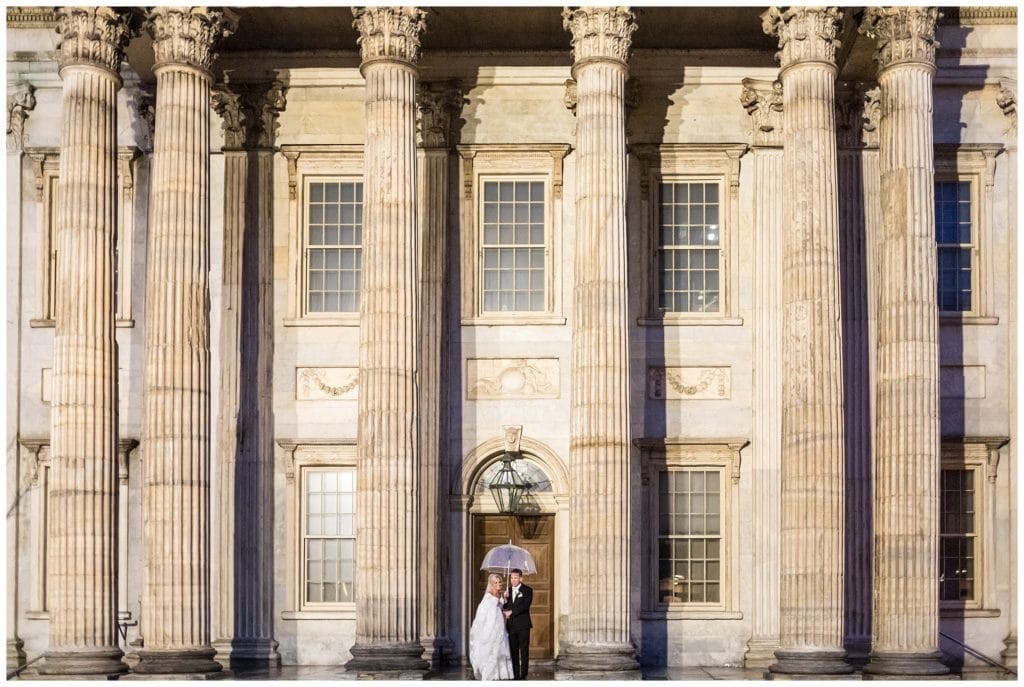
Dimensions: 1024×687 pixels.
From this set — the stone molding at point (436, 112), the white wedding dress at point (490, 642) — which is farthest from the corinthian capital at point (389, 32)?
the white wedding dress at point (490, 642)

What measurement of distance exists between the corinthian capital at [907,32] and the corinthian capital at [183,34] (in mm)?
10195

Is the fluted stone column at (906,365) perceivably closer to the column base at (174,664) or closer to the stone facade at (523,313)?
the stone facade at (523,313)

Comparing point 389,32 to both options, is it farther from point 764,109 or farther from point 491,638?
point 491,638

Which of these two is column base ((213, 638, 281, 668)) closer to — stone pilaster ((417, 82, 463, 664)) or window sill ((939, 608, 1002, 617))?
stone pilaster ((417, 82, 463, 664))

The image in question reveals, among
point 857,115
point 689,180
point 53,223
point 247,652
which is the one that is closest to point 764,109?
point 857,115

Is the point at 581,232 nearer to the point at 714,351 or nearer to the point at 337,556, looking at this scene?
the point at 714,351

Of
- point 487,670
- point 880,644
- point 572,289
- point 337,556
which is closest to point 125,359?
point 337,556

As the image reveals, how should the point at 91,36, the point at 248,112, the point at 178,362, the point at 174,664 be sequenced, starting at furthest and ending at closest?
the point at 248,112
the point at 91,36
the point at 178,362
the point at 174,664

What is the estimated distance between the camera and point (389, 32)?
95.7 ft

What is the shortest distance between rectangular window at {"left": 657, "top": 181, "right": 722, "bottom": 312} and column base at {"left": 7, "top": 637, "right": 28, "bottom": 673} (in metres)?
12.1

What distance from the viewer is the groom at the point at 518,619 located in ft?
87.6

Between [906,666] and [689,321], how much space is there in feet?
23.4

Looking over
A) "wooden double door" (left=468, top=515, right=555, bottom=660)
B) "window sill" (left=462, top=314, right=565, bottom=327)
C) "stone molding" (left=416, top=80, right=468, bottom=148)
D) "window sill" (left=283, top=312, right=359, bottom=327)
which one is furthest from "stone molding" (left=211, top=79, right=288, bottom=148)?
"wooden double door" (left=468, top=515, right=555, bottom=660)

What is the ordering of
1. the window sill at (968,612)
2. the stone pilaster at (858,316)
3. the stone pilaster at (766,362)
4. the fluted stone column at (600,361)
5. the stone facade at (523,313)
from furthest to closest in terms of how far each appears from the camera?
the window sill at (968,612) < the stone facade at (523,313) < the stone pilaster at (766,362) < the stone pilaster at (858,316) < the fluted stone column at (600,361)
